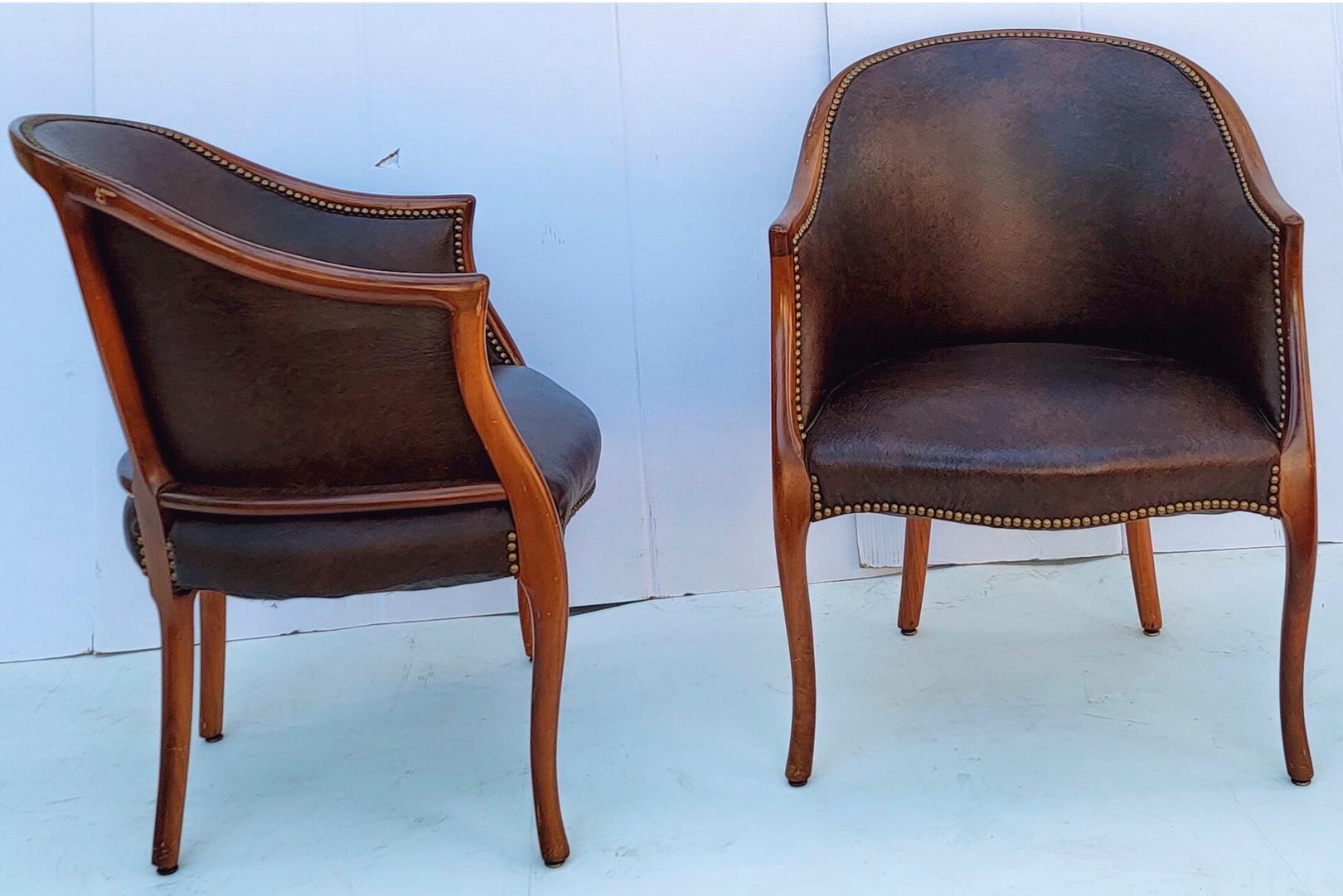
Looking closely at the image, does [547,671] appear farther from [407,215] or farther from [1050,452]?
[407,215]

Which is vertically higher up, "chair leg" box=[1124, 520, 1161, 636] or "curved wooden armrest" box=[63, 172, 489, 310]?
"curved wooden armrest" box=[63, 172, 489, 310]

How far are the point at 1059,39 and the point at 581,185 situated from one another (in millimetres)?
845

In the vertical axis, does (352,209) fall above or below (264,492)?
above

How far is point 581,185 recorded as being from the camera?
204 cm

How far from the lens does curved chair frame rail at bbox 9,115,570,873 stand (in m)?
1.18

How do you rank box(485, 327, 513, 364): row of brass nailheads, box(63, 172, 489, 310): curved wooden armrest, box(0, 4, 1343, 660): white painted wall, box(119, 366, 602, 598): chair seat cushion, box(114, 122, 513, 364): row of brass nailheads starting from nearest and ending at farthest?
box(63, 172, 489, 310): curved wooden armrest → box(119, 366, 602, 598): chair seat cushion → box(114, 122, 513, 364): row of brass nailheads → box(485, 327, 513, 364): row of brass nailheads → box(0, 4, 1343, 660): white painted wall

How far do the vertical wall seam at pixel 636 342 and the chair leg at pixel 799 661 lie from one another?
67 cm

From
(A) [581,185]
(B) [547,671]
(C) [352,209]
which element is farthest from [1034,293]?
(C) [352,209]

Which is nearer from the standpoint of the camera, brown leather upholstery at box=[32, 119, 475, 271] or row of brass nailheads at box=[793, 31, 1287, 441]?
row of brass nailheads at box=[793, 31, 1287, 441]

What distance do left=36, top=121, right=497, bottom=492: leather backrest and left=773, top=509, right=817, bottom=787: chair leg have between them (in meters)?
0.42

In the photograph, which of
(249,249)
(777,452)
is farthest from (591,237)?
(249,249)

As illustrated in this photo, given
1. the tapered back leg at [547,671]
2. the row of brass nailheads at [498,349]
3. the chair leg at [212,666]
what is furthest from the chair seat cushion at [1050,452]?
the chair leg at [212,666]

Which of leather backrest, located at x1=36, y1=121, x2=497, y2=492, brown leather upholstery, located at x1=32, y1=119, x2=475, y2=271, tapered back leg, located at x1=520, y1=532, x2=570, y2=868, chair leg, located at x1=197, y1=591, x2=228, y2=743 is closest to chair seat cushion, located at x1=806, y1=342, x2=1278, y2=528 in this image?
tapered back leg, located at x1=520, y1=532, x2=570, y2=868

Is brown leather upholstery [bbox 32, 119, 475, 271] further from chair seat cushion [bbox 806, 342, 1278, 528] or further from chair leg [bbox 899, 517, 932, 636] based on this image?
chair leg [bbox 899, 517, 932, 636]
